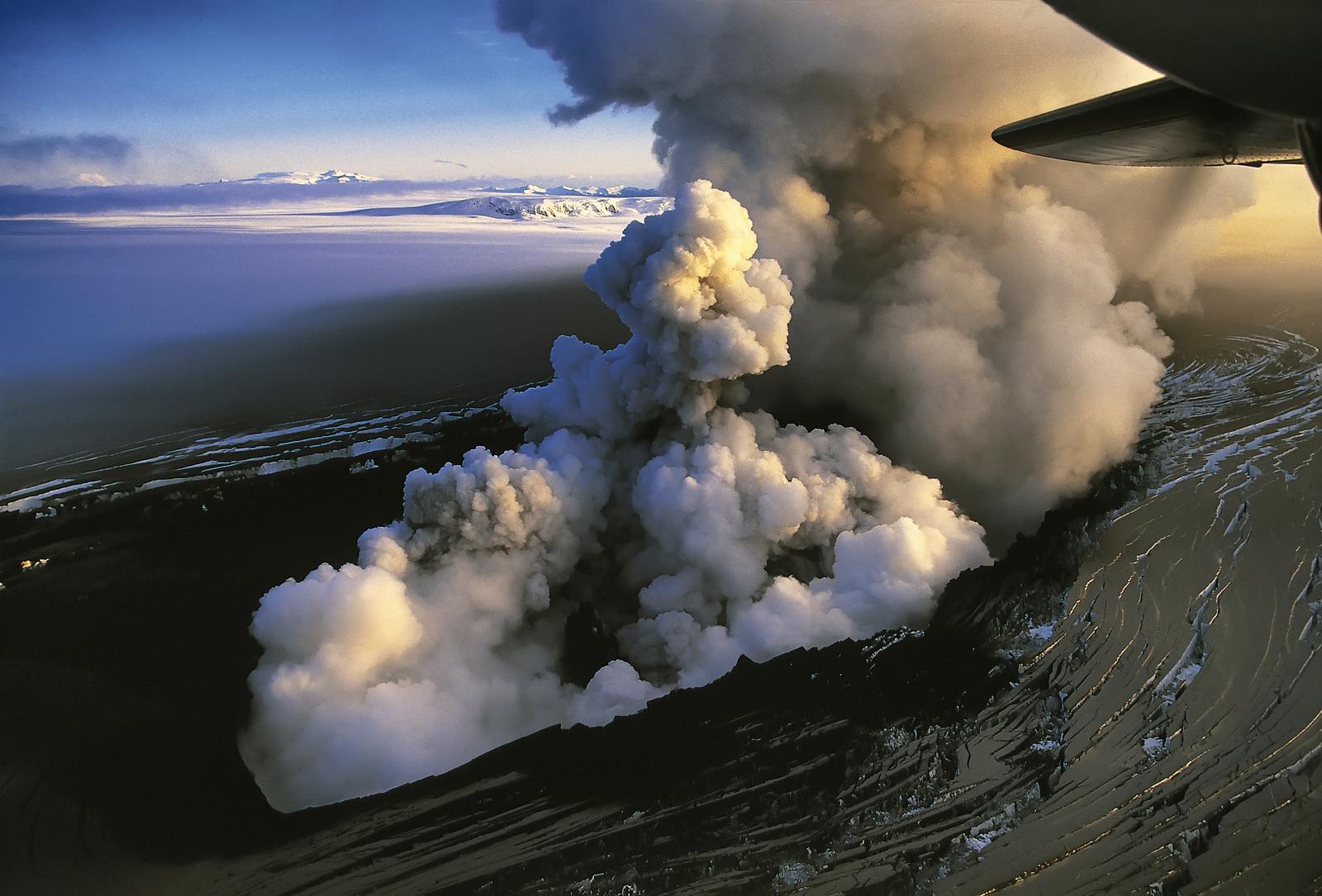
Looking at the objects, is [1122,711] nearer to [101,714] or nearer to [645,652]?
[645,652]

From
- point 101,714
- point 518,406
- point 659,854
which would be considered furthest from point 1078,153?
point 101,714

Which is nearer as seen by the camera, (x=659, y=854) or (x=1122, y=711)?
(x=659, y=854)

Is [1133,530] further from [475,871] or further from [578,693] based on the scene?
[475,871]

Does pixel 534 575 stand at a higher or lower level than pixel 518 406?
lower

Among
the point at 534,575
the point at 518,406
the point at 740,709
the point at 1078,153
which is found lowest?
the point at 740,709

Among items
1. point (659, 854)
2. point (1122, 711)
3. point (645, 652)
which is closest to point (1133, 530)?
point (1122, 711)

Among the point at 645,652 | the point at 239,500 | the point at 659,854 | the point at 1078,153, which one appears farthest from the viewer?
the point at 239,500

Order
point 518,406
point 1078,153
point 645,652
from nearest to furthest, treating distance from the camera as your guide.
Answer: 1. point 1078,153
2. point 645,652
3. point 518,406
